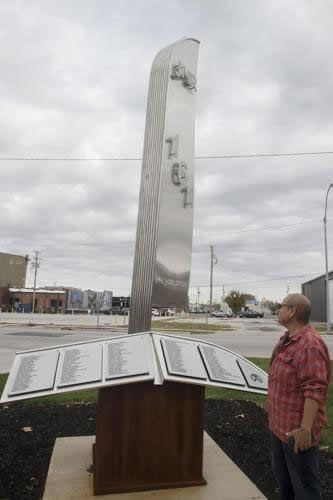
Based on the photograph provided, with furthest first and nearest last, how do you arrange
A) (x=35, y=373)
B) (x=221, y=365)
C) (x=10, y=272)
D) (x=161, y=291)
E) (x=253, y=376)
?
1. (x=10, y=272)
2. (x=161, y=291)
3. (x=253, y=376)
4. (x=221, y=365)
5. (x=35, y=373)

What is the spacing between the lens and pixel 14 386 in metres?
3.07

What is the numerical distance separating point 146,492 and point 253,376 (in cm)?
120

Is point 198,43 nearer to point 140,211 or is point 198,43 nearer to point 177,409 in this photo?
point 140,211

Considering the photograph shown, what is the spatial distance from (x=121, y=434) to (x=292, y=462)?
128cm

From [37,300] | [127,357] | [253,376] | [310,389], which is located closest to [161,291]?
[127,357]

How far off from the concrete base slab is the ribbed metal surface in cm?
132

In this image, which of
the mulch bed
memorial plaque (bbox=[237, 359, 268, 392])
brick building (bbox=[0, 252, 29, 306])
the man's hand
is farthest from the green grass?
brick building (bbox=[0, 252, 29, 306])

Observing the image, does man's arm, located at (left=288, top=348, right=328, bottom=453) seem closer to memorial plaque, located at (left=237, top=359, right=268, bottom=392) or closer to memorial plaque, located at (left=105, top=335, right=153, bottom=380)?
memorial plaque, located at (left=237, top=359, right=268, bottom=392)

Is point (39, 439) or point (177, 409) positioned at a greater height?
point (177, 409)

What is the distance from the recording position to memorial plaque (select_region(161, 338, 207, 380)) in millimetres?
3021

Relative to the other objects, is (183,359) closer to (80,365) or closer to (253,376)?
(253,376)

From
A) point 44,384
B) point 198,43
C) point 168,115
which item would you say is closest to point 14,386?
point 44,384

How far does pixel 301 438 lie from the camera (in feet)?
8.14

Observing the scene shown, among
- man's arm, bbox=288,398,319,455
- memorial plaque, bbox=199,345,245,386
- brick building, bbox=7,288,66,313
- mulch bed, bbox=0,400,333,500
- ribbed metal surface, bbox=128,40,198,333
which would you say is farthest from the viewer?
brick building, bbox=7,288,66,313
